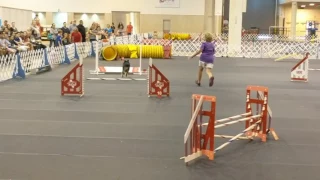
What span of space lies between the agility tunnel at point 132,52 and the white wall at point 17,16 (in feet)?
30.9

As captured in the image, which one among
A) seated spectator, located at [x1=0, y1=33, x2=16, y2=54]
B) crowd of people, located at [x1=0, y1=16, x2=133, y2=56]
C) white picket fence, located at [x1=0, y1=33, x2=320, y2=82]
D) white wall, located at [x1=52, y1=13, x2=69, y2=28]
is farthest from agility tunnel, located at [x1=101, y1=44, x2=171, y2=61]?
white wall, located at [x1=52, y1=13, x2=69, y2=28]

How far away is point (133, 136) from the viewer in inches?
258

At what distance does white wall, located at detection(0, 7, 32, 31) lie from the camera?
1071 inches

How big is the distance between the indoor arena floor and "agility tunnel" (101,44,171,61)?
8.11 meters

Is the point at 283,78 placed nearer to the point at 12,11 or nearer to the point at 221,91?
the point at 221,91

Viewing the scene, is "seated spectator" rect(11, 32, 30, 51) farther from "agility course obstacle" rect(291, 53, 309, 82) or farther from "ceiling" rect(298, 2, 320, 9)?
"ceiling" rect(298, 2, 320, 9)

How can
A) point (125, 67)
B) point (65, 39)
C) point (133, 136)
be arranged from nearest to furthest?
point (133, 136) → point (125, 67) → point (65, 39)

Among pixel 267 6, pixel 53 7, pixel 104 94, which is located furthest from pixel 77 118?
pixel 267 6

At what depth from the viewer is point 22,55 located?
45.8 ft

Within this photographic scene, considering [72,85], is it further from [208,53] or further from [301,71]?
[301,71]

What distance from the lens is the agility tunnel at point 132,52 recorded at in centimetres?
2006

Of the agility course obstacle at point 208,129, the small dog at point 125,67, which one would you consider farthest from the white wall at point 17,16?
the agility course obstacle at point 208,129

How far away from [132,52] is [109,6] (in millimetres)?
19448

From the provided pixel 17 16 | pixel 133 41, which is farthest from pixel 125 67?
pixel 17 16
